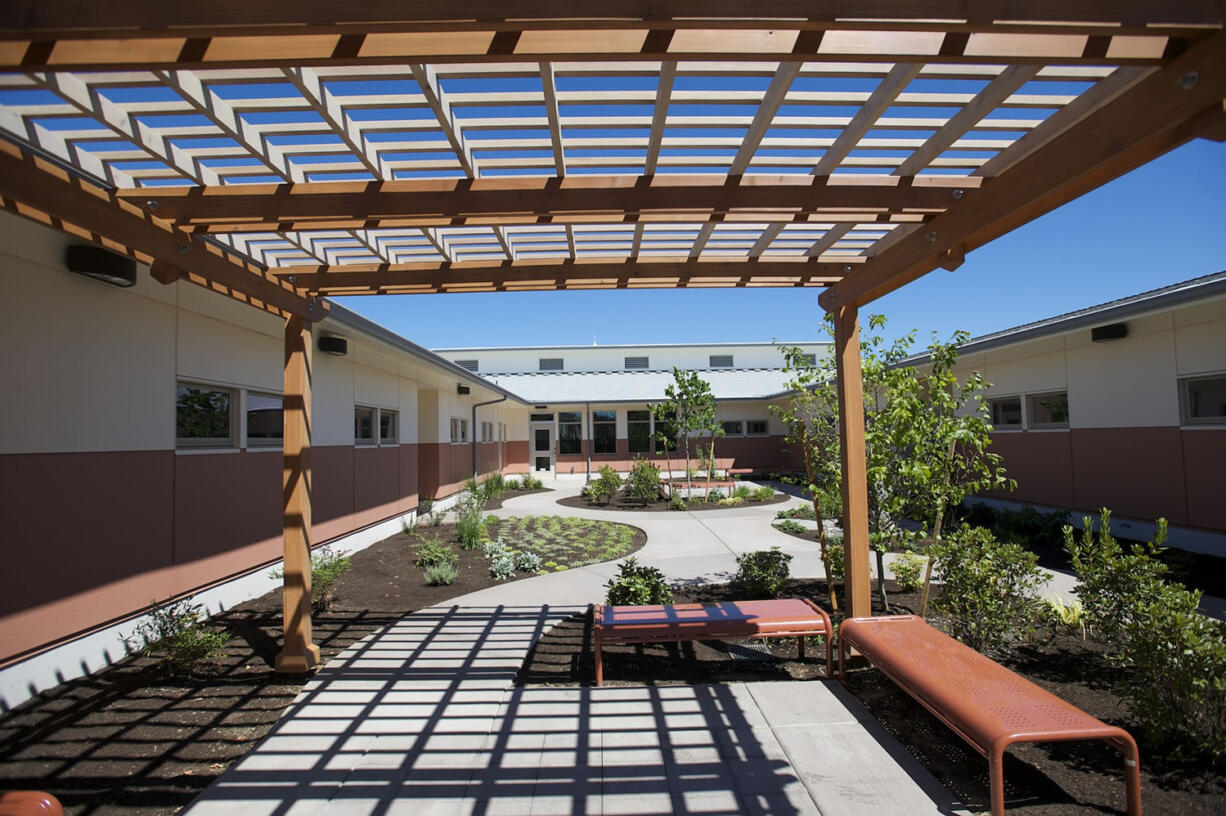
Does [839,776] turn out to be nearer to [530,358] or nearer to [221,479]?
[221,479]

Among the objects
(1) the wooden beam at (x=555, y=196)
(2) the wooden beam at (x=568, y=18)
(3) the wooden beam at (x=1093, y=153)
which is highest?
(1) the wooden beam at (x=555, y=196)

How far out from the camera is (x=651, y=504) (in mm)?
17578

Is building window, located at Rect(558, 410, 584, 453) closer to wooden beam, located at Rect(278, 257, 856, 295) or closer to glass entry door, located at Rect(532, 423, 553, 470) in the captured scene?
glass entry door, located at Rect(532, 423, 553, 470)

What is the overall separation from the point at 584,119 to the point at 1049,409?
40.2 ft

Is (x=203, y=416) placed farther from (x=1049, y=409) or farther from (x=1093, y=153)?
(x=1049, y=409)

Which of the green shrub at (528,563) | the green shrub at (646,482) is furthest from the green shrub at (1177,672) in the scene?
A: the green shrub at (646,482)

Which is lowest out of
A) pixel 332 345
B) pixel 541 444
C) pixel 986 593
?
pixel 986 593

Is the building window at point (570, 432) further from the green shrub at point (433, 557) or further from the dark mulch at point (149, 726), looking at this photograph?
the dark mulch at point (149, 726)

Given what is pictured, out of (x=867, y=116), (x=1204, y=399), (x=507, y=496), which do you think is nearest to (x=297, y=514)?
(x=867, y=116)

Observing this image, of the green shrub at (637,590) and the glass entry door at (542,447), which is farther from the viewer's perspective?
the glass entry door at (542,447)

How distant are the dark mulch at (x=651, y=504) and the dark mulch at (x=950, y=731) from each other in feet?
31.9

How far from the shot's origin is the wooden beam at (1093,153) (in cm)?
213

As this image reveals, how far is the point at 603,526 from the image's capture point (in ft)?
44.4

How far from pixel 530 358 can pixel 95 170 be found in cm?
3784
